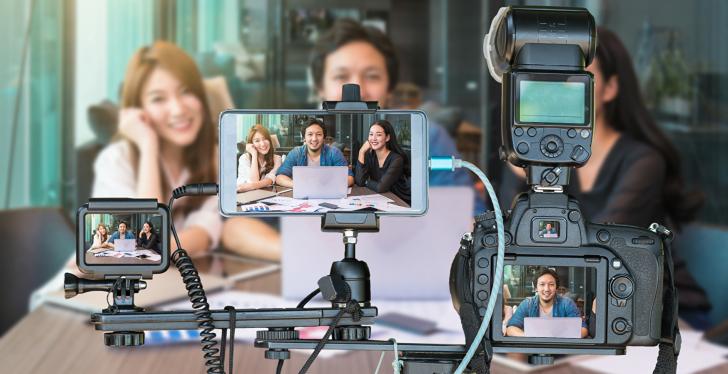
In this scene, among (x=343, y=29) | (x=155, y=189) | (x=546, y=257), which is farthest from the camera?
(x=343, y=29)

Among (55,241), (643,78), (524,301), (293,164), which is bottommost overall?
(55,241)

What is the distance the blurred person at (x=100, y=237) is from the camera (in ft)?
3.16

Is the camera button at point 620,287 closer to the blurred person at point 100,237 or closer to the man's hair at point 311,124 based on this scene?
the man's hair at point 311,124

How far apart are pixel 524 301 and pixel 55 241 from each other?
9.12 ft

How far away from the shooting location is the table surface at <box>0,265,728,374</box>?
1.74m

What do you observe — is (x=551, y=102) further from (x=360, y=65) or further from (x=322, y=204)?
(x=360, y=65)

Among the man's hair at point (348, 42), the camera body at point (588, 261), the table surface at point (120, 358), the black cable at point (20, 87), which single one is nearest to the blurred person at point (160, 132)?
the black cable at point (20, 87)

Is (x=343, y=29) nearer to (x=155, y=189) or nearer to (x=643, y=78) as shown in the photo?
(x=155, y=189)

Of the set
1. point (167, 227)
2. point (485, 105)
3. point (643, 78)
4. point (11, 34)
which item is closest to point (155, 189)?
point (11, 34)

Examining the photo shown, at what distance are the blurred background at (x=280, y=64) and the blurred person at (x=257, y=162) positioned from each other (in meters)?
3.14

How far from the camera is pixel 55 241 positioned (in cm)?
337

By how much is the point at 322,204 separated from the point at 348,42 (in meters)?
3.09

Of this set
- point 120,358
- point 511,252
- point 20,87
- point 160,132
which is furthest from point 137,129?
point 511,252

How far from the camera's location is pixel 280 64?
415cm
